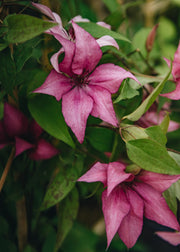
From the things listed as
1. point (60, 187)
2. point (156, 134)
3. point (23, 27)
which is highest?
point (23, 27)

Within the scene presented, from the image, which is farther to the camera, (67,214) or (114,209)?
(67,214)

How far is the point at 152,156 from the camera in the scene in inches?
10.8

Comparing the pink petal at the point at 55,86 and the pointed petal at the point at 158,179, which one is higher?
the pink petal at the point at 55,86

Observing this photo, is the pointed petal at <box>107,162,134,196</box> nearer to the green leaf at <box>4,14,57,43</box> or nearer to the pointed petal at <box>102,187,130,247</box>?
the pointed petal at <box>102,187,130,247</box>

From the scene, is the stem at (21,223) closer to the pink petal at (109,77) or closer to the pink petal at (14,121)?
the pink petal at (14,121)

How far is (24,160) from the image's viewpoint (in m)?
0.43

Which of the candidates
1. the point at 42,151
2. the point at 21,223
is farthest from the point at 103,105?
the point at 21,223

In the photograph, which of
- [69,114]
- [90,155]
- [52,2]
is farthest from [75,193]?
[52,2]

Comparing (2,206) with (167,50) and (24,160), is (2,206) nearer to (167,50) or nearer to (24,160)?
(24,160)

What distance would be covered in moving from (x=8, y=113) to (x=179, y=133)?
0.28 m

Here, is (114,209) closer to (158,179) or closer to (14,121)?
(158,179)

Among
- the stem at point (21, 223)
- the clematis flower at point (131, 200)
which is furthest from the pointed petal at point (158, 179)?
the stem at point (21, 223)

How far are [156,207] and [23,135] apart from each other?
207 mm

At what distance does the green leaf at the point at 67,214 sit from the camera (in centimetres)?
41
